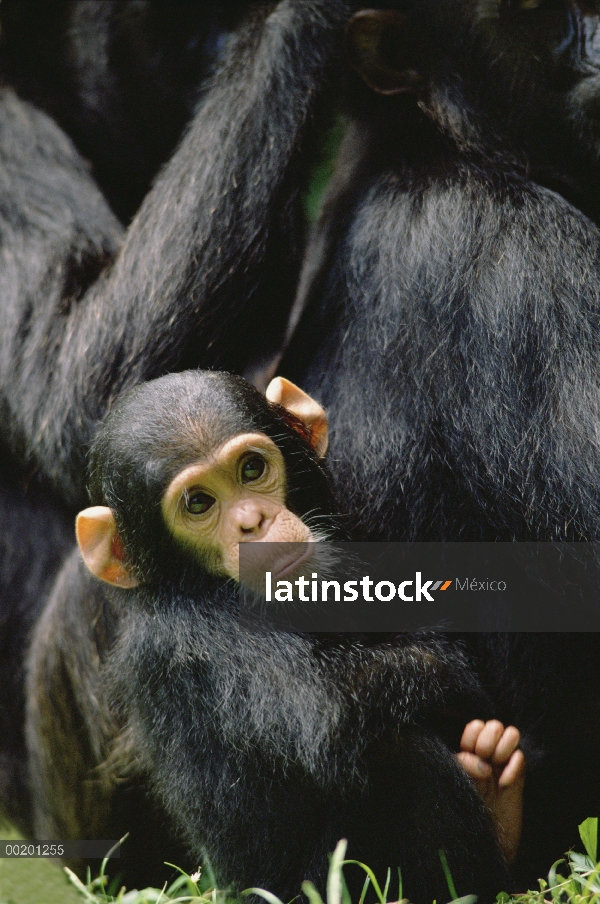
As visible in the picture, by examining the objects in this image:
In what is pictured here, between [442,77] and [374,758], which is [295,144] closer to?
[442,77]

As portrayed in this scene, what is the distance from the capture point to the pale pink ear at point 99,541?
7.68 feet

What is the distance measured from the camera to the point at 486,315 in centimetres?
243

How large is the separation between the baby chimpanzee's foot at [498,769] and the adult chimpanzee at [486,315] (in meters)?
0.25

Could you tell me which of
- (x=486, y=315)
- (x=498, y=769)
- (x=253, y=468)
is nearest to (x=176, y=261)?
(x=253, y=468)

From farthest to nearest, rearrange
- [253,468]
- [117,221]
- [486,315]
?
[117,221], [486,315], [253,468]

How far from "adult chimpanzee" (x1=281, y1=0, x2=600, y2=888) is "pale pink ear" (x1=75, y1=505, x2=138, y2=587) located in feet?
1.82

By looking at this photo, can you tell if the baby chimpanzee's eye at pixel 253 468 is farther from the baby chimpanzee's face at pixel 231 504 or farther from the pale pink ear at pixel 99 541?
the pale pink ear at pixel 99 541

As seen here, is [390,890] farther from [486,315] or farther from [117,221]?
[117,221]

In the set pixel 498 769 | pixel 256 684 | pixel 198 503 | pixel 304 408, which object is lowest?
pixel 498 769

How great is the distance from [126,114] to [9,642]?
1.54 metres

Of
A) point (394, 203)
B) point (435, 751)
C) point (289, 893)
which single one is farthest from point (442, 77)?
point (289, 893)

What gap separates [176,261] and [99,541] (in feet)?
2.30

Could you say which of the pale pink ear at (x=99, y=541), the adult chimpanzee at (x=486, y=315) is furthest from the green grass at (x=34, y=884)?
the adult chimpanzee at (x=486, y=315)

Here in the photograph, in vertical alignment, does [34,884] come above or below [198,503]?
below
